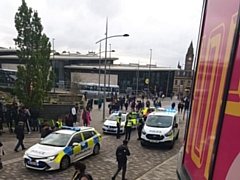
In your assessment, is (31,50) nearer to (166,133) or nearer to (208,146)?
(166,133)

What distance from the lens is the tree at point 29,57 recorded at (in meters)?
19.2

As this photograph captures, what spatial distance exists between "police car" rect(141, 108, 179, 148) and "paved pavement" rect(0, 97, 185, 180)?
1.75 feet

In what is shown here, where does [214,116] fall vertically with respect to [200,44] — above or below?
below

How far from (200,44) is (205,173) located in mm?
1560

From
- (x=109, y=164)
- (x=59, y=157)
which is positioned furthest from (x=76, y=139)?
(x=109, y=164)

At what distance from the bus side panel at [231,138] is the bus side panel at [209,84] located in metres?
0.17

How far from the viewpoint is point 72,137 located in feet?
37.2

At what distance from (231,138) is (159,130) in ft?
43.5

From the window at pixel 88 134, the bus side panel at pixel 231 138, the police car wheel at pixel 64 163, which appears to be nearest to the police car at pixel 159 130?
the window at pixel 88 134

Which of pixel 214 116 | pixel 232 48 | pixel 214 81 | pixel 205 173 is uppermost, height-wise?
pixel 232 48

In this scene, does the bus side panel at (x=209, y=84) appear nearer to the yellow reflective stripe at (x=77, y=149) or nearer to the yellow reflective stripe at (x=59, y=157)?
the yellow reflective stripe at (x=59, y=157)

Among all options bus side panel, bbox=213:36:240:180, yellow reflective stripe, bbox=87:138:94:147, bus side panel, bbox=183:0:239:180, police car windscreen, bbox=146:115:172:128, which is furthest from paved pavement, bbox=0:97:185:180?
bus side panel, bbox=213:36:240:180

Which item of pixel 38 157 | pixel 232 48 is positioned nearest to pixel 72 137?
pixel 38 157

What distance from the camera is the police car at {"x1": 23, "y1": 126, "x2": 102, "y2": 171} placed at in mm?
9992
